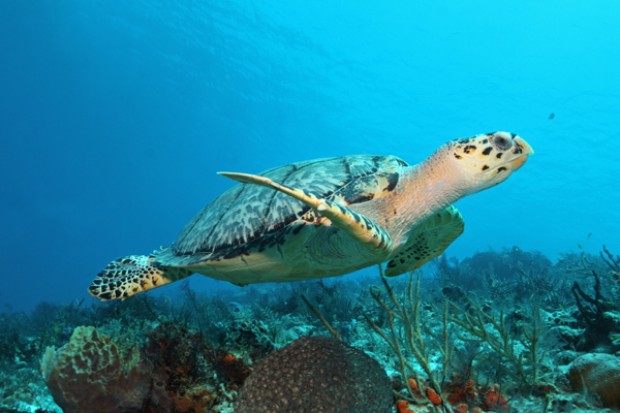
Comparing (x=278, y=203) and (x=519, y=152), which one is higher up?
(x=278, y=203)

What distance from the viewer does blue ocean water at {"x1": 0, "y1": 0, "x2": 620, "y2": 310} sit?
41.3 metres

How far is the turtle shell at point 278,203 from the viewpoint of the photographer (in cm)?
334

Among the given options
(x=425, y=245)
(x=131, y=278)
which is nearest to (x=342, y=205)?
(x=425, y=245)

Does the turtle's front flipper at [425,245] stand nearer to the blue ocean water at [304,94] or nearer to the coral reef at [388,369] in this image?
the coral reef at [388,369]

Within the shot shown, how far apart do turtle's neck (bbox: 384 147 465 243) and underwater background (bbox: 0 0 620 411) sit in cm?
2461

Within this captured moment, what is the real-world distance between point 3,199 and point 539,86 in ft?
314

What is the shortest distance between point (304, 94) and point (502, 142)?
50.0m

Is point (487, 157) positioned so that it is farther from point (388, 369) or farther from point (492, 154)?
point (388, 369)

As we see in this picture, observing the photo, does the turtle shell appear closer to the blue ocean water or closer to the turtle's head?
the turtle's head

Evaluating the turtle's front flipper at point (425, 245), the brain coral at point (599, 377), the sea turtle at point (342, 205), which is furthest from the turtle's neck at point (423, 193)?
the brain coral at point (599, 377)

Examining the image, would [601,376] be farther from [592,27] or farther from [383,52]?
[592,27]

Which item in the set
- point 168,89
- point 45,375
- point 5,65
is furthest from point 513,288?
point 5,65

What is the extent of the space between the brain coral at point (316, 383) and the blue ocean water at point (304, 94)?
136ft

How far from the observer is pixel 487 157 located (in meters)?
3.14
